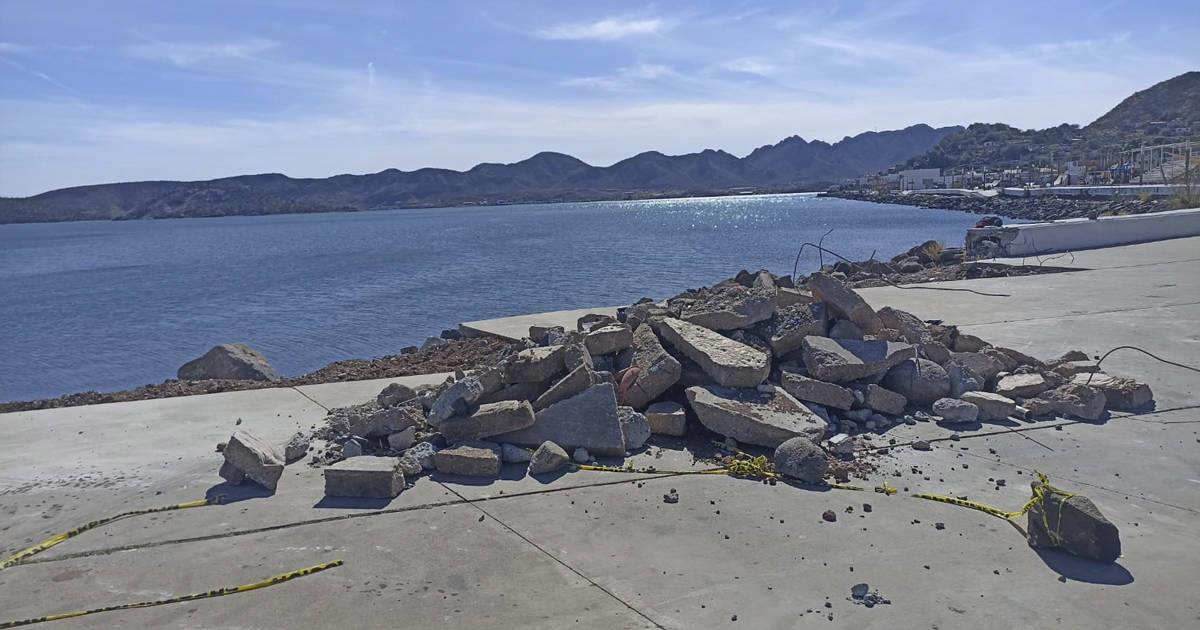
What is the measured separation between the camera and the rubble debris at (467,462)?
6762 mm

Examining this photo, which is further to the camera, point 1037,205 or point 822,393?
point 1037,205

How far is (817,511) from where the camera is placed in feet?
19.8

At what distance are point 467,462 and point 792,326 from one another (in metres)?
3.62

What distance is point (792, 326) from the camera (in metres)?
8.70

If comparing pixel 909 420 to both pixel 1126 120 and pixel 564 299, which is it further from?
pixel 1126 120

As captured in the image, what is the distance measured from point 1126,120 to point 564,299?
588 ft

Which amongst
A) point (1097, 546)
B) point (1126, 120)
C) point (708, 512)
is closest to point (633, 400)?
point (708, 512)

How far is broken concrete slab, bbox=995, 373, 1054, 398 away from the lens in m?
8.45

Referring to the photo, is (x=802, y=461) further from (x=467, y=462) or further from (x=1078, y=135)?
(x=1078, y=135)

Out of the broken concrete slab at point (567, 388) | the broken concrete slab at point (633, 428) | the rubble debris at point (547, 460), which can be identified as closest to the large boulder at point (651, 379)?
the broken concrete slab at point (633, 428)

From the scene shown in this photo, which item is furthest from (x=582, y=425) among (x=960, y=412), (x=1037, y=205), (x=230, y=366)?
(x=1037, y=205)

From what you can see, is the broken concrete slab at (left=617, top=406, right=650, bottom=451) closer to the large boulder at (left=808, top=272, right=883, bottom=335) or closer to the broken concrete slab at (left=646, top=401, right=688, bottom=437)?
the broken concrete slab at (left=646, top=401, right=688, bottom=437)

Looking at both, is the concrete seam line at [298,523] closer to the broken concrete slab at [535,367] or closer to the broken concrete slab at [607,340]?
the broken concrete slab at [535,367]

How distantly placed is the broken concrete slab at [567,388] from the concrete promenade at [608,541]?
32.4 inches
